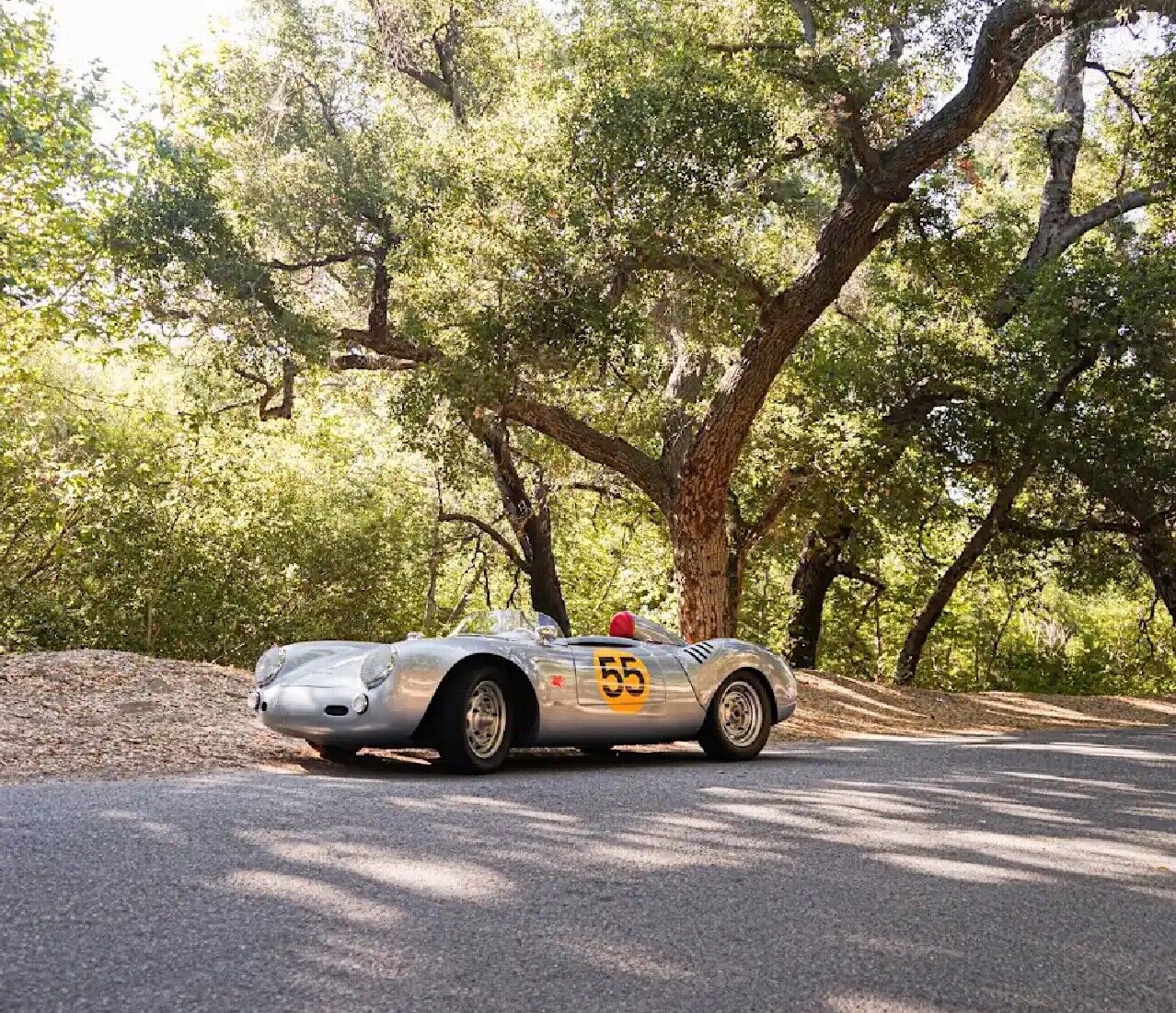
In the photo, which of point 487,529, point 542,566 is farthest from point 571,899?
point 487,529

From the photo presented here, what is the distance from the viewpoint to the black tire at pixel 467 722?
7070 millimetres

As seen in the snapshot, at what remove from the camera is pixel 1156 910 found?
409cm

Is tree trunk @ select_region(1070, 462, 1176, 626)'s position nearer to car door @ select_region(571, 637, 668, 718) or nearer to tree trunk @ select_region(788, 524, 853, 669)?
tree trunk @ select_region(788, 524, 853, 669)

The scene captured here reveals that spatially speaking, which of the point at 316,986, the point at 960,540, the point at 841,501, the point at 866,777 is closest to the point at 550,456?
the point at 841,501

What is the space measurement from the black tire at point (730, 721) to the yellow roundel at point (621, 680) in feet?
2.26

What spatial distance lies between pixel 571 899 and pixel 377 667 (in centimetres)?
339

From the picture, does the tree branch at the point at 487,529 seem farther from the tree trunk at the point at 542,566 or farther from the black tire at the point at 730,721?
the black tire at the point at 730,721

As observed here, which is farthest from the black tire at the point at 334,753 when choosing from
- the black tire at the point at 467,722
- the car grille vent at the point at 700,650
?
the car grille vent at the point at 700,650

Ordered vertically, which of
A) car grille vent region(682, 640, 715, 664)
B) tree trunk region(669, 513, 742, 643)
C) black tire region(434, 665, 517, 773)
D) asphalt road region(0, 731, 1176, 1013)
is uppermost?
tree trunk region(669, 513, 742, 643)

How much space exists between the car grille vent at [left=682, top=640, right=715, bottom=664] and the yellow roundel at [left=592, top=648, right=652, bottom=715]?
0.54m

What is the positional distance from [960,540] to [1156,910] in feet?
77.0

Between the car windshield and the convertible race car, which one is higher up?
the car windshield

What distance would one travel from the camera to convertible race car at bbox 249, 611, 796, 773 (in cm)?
700

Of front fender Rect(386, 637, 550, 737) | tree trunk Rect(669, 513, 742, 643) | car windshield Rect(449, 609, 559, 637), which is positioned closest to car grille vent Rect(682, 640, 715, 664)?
car windshield Rect(449, 609, 559, 637)
